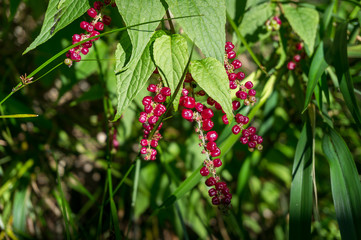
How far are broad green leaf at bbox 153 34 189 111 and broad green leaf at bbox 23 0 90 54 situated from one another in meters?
0.20

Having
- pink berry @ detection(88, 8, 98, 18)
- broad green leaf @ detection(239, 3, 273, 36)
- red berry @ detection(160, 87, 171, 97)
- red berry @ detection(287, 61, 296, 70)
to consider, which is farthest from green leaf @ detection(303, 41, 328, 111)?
pink berry @ detection(88, 8, 98, 18)

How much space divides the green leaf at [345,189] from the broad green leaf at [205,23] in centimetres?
60

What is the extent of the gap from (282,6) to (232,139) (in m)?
0.60

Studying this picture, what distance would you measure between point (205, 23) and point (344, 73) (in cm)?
61

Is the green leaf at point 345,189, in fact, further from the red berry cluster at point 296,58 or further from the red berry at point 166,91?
the red berry at point 166,91

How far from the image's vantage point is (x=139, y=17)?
2.33ft

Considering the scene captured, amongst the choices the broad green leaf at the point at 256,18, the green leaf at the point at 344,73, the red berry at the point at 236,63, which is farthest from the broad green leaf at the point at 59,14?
the green leaf at the point at 344,73

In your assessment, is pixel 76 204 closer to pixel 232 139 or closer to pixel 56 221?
pixel 56 221

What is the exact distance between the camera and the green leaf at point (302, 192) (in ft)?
3.20

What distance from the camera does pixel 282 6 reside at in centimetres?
124

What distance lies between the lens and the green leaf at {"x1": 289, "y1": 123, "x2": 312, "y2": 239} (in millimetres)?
975

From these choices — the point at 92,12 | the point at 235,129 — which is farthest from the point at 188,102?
the point at 92,12

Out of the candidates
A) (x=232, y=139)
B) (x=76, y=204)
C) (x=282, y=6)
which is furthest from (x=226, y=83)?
(x=76, y=204)

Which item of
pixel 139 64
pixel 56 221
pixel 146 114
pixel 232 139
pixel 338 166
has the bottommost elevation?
pixel 56 221
